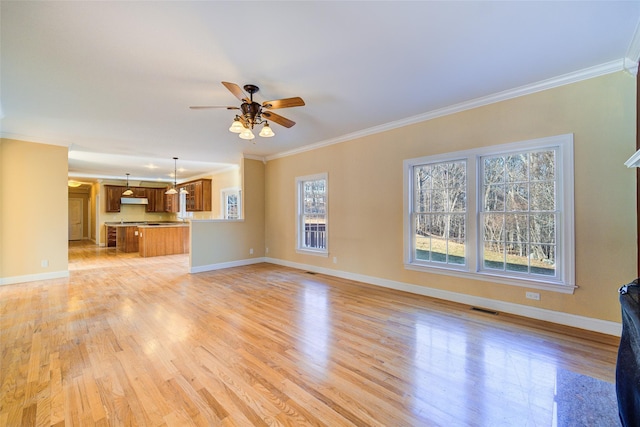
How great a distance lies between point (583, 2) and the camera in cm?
188

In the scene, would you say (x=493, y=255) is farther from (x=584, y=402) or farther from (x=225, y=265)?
(x=225, y=265)

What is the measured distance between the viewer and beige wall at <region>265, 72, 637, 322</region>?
267cm

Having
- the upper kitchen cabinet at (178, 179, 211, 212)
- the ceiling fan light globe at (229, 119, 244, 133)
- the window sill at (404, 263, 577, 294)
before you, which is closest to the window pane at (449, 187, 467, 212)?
the window sill at (404, 263, 577, 294)

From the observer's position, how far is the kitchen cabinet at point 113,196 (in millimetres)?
10273

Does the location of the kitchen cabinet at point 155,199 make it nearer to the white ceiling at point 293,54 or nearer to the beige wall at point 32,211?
the beige wall at point 32,211

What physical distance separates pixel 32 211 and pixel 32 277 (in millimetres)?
1242

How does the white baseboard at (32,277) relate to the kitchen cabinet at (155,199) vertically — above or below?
below

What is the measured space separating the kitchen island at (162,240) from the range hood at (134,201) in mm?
3396

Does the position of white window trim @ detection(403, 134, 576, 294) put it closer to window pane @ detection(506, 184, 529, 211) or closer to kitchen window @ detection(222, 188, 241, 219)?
window pane @ detection(506, 184, 529, 211)

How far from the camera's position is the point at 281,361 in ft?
7.53

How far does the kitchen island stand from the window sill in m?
7.17

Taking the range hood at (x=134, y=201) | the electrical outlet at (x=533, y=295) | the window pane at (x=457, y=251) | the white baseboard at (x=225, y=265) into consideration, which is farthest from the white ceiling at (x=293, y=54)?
the range hood at (x=134, y=201)

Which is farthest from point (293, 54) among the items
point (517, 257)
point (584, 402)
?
point (517, 257)

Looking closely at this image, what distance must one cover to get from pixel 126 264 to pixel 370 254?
6150mm
